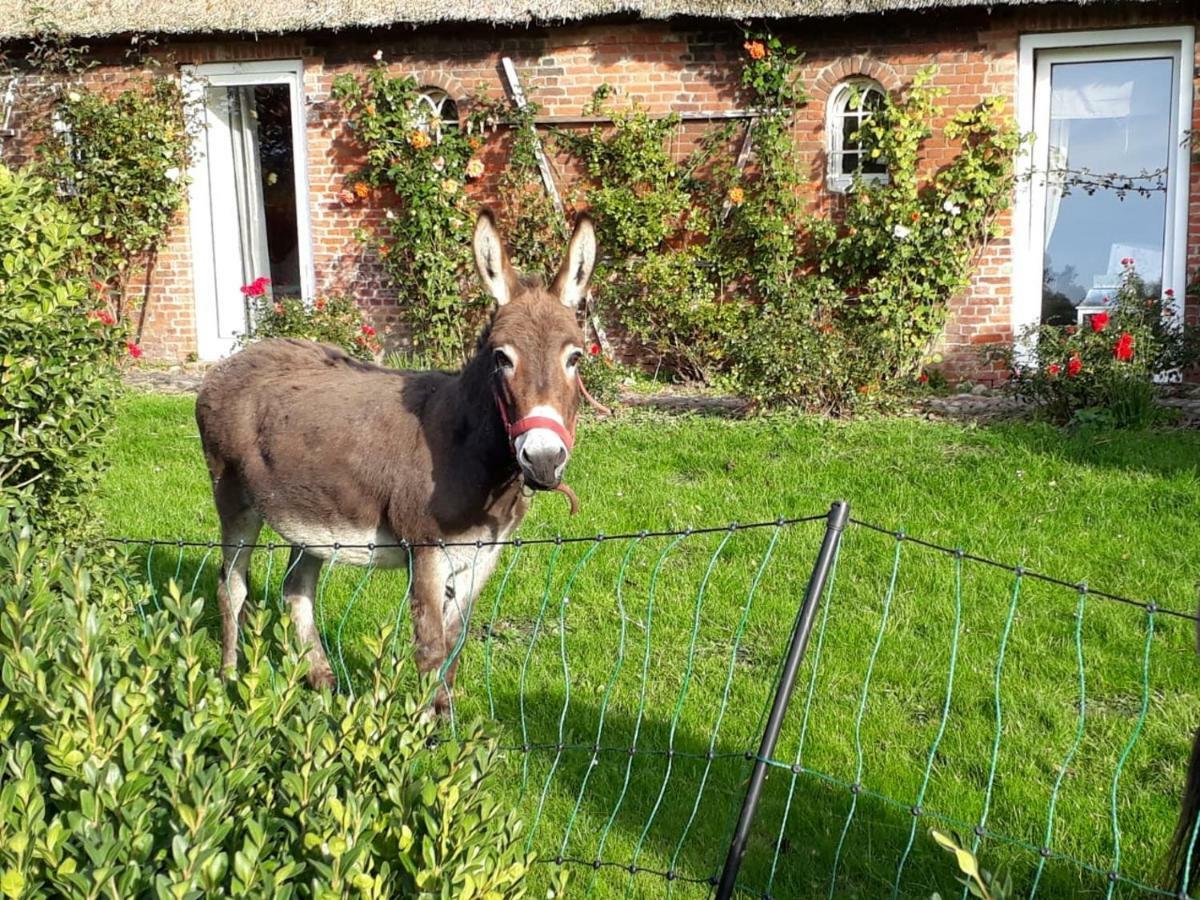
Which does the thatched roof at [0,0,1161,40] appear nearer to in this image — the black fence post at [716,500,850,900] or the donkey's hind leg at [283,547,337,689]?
the donkey's hind leg at [283,547,337,689]

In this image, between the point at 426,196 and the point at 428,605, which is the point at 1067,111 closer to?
the point at 426,196

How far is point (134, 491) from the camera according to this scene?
24.2 feet

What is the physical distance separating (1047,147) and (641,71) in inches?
149

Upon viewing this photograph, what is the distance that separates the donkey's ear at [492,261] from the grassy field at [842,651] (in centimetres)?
109

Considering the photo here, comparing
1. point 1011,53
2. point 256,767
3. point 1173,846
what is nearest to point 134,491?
point 256,767

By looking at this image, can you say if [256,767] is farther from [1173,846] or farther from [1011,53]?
[1011,53]

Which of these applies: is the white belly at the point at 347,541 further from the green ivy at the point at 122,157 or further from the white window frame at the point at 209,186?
the green ivy at the point at 122,157

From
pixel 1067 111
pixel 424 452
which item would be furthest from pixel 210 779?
pixel 1067 111

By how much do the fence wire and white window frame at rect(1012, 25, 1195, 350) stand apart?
552cm

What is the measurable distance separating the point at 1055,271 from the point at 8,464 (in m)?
9.41

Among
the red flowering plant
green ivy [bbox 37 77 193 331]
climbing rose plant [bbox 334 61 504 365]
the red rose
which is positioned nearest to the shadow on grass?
the red flowering plant

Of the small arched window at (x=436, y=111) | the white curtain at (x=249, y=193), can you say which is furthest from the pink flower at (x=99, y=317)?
the small arched window at (x=436, y=111)

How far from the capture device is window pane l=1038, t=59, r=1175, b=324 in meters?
10.3

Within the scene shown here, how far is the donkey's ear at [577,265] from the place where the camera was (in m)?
4.11
